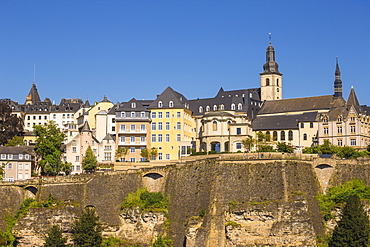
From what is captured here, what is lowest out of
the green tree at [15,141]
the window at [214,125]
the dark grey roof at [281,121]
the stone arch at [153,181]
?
the stone arch at [153,181]

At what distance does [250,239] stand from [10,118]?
5706 centimetres

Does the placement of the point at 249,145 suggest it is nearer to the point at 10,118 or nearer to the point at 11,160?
the point at 11,160

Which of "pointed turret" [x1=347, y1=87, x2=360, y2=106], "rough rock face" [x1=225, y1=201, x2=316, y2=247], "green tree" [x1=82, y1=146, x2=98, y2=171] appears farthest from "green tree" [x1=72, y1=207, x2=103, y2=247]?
"pointed turret" [x1=347, y1=87, x2=360, y2=106]

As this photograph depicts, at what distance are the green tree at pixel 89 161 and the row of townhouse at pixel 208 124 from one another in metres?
2.91

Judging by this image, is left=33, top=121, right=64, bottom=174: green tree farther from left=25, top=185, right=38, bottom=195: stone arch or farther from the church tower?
the church tower

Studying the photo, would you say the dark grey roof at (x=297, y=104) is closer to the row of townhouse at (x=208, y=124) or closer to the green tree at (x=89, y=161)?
the row of townhouse at (x=208, y=124)

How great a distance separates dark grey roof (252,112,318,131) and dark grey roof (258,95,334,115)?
2.35 meters

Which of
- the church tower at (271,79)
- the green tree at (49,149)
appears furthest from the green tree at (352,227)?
the church tower at (271,79)

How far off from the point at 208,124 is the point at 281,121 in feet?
43.2

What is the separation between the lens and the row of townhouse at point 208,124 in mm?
99750

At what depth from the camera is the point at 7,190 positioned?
8744cm

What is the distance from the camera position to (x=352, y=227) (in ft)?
227

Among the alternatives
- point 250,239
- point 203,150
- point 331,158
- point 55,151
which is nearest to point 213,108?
point 203,150

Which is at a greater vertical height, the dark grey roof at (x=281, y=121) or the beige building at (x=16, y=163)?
the dark grey roof at (x=281, y=121)
